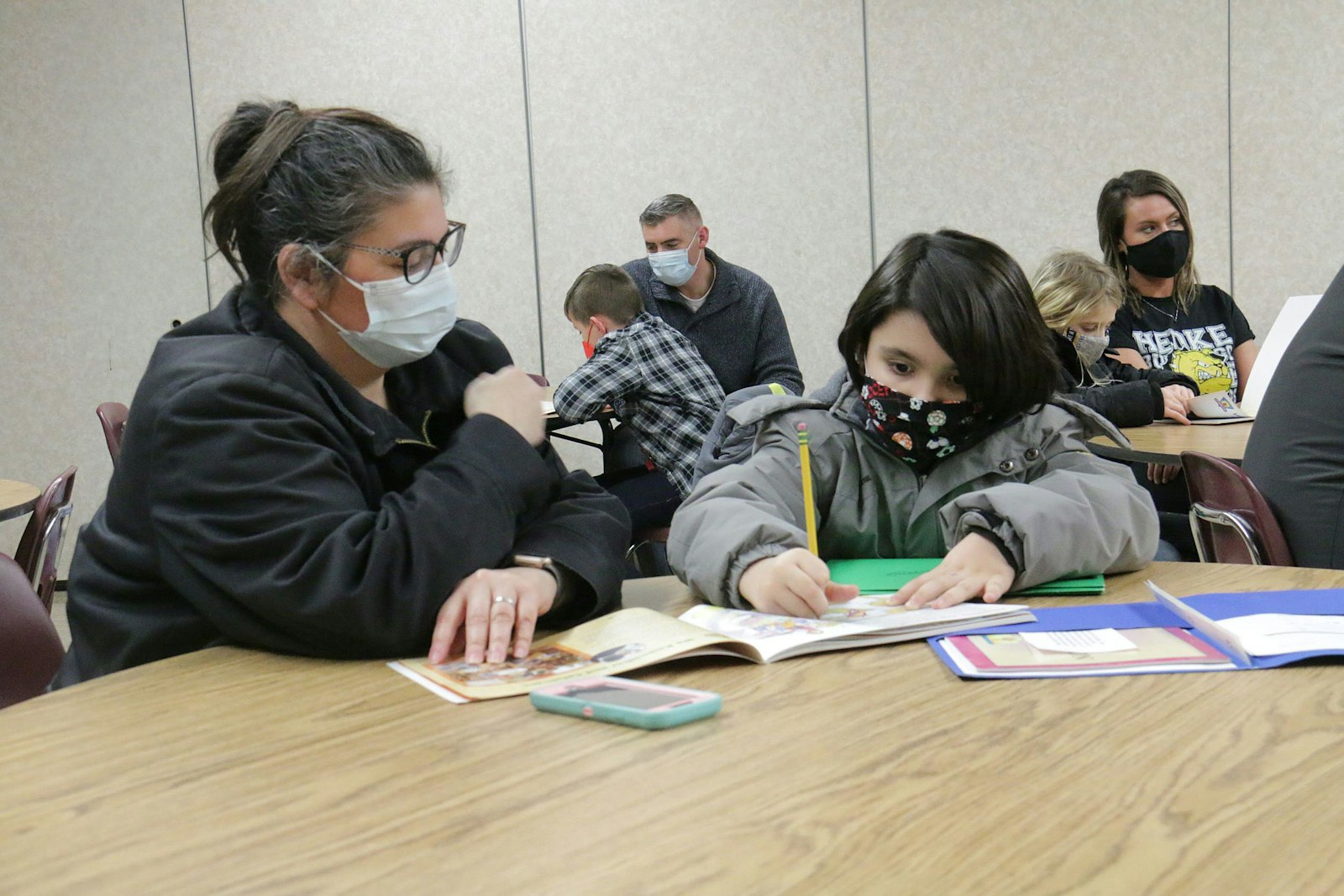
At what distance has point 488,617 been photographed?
1.12 meters

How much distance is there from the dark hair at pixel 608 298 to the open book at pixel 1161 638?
304 cm

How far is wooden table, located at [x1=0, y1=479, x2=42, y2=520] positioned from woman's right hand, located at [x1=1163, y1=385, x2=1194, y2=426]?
285cm

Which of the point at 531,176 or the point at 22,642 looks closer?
the point at 22,642

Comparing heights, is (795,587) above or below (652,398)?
above

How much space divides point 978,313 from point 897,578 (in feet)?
1.20

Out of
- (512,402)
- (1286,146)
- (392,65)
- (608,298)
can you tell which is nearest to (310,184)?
(512,402)

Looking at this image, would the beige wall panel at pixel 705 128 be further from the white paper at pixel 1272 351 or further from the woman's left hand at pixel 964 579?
the woman's left hand at pixel 964 579

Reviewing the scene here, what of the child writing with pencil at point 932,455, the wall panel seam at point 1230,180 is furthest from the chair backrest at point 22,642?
the wall panel seam at point 1230,180

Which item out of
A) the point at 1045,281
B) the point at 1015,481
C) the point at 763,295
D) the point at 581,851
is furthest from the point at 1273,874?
the point at 763,295

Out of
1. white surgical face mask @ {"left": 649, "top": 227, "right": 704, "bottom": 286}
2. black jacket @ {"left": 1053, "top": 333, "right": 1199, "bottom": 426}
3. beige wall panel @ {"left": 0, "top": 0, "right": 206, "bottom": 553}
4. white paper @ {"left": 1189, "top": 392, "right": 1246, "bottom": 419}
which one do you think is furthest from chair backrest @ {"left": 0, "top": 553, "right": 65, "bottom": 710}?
beige wall panel @ {"left": 0, "top": 0, "right": 206, "bottom": 553}

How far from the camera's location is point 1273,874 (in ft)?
1.99

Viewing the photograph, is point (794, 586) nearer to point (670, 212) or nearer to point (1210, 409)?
point (1210, 409)

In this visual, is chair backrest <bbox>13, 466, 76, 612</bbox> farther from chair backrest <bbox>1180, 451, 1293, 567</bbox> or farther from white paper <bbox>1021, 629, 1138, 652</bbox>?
chair backrest <bbox>1180, 451, 1293, 567</bbox>

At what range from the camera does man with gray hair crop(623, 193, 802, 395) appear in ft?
15.0
